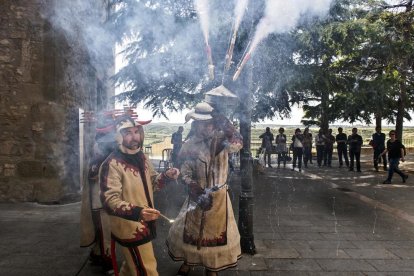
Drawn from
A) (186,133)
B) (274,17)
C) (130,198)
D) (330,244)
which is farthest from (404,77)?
(130,198)

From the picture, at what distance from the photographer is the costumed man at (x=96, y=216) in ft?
→ 12.0

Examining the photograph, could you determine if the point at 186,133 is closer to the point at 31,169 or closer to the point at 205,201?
the point at 31,169

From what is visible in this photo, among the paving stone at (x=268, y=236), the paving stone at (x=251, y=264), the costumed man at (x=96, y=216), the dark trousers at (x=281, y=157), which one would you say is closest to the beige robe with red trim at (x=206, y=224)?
the paving stone at (x=251, y=264)

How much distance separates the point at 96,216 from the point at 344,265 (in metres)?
2.77

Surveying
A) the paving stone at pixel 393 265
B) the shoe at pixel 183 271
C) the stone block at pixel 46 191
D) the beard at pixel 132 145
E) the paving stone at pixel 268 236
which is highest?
the beard at pixel 132 145

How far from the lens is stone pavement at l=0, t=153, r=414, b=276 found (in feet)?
13.2

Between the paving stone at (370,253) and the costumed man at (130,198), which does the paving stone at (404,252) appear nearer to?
the paving stone at (370,253)

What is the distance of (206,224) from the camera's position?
3.43m

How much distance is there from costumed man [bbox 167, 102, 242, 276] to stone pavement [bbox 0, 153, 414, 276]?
0.57 meters

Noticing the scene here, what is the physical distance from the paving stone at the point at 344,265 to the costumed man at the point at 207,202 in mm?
1202

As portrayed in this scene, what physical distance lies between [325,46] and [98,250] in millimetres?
8473

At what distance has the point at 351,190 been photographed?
936 centimetres

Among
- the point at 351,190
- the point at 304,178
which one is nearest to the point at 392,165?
the point at 351,190

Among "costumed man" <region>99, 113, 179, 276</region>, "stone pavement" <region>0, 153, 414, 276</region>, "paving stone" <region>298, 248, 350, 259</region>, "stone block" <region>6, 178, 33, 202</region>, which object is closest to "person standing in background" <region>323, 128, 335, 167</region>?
"stone pavement" <region>0, 153, 414, 276</region>
